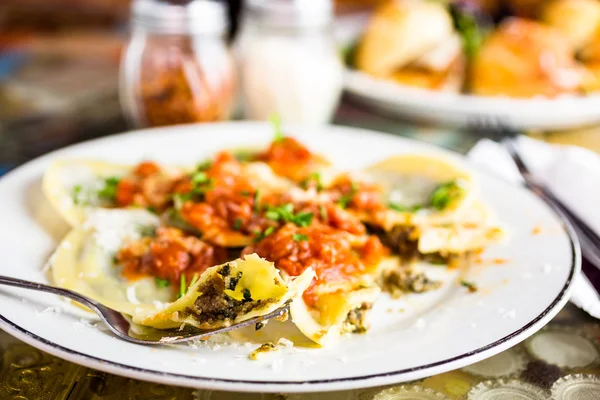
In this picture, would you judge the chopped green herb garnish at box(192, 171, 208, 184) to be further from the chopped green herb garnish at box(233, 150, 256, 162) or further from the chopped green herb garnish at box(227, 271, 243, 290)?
the chopped green herb garnish at box(227, 271, 243, 290)

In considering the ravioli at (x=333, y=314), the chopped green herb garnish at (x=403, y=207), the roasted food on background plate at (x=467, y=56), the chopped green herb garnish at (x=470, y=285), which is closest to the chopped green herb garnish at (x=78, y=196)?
the ravioli at (x=333, y=314)

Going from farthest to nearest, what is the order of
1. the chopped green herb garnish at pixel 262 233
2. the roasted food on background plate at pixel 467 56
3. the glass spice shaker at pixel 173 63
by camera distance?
the roasted food on background plate at pixel 467 56, the glass spice shaker at pixel 173 63, the chopped green herb garnish at pixel 262 233

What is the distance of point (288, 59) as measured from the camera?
14.6 ft

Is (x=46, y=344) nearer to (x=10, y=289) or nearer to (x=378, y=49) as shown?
(x=10, y=289)

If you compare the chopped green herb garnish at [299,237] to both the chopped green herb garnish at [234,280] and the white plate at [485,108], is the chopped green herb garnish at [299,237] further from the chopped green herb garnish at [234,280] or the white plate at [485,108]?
the white plate at [485,108]

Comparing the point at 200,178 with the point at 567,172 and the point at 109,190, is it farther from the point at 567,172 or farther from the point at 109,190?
the point at 567,172

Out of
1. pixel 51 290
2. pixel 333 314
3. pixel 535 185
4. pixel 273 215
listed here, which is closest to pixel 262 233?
pixel 273 215

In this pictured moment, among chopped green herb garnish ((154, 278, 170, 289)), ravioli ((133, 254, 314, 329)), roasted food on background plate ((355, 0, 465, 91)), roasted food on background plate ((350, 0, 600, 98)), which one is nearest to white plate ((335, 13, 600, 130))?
roasted food on background plate ((350, 0, 600, 98))

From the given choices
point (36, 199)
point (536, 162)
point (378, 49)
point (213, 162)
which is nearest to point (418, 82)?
point (378, 49)

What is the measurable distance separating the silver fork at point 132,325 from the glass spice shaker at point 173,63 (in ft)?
7.03

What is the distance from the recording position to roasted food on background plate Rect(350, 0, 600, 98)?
4969mm

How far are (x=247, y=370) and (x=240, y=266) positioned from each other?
13.1 inches

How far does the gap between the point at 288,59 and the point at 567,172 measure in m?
1.94

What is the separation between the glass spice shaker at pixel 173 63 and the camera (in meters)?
4.16
